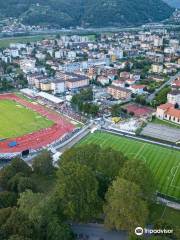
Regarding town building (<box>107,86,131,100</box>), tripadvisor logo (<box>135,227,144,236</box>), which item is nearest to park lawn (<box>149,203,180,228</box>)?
tripadvisor logo (<box>135,227,144,236</box>)

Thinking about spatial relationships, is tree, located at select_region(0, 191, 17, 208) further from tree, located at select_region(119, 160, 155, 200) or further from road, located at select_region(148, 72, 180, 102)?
road, located at select_region(148, 72, 180, 102)

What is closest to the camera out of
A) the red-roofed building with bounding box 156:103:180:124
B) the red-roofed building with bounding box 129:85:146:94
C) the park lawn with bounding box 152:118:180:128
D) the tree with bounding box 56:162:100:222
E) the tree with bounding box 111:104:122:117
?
the tree with bounding box 56:162:100:222

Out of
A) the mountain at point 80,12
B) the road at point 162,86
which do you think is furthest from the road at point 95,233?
the mountain at point 80,12

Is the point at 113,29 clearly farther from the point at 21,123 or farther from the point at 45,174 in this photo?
the point at 45,174

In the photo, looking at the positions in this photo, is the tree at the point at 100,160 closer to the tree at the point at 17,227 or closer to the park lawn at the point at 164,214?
the park lawn at the point at 164,214

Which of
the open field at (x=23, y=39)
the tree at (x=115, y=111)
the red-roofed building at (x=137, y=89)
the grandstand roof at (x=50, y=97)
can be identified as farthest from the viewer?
the open field at (x=23, y=39)

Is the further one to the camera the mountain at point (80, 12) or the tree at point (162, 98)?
the mountain at point (80, 12)

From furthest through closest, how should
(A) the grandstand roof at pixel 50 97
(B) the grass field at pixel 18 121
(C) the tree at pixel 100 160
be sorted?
(A) the grandstand roof at pixel 50 97
(B) the grass field at pixel 18 121
(C) the tree at pixel 100 160

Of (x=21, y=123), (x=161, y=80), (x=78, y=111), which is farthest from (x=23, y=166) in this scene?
(x=161, y=80)
